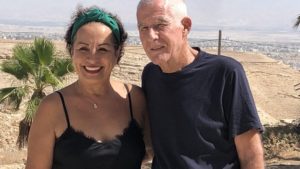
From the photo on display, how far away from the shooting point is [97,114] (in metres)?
2.87

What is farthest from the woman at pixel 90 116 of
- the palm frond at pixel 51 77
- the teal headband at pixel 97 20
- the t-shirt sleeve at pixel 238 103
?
the palm frond at pixel 51 77

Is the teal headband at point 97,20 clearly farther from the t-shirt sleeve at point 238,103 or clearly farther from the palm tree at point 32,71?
the palm tree at point 32,71

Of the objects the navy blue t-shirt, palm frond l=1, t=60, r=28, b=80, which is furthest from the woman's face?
palm frond l=1, t=60, r=28, b=80

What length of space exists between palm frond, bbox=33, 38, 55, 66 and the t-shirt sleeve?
8.28 metres

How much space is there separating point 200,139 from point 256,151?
288 millimetres

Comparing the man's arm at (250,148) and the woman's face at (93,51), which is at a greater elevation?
the woman's face at (93,51)

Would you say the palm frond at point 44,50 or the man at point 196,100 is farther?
the palm frond at point 44,50

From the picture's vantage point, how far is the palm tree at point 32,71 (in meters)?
10.7

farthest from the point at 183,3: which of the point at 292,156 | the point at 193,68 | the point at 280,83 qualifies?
the point at 280,83

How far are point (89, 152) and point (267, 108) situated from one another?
102ft

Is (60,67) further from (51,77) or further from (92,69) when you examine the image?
(92,69)

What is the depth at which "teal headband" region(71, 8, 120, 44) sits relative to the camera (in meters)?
2.82

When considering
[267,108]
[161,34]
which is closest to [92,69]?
[161,34]

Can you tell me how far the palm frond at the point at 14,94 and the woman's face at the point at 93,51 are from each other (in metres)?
8.81
